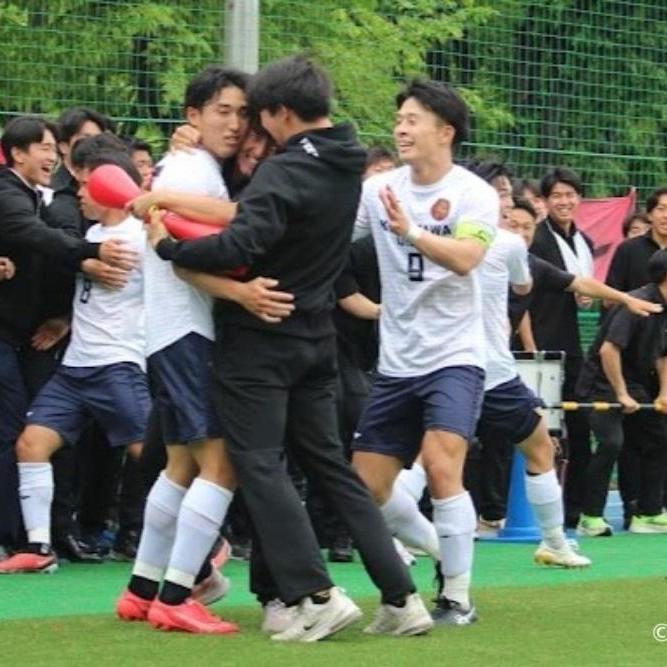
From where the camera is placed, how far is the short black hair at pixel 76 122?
426 inches

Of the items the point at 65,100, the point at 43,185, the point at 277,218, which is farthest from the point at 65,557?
the point at 277,218

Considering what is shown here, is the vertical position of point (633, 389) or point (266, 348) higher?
point (266, 348)

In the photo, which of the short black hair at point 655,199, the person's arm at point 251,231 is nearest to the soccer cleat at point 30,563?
the person's arm at point 251,231

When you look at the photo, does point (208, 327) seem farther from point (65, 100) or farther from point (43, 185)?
point (65, 100)

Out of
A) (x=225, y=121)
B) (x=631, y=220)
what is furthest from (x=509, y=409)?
(x=631, y=220)

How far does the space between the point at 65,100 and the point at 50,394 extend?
253 centimetres

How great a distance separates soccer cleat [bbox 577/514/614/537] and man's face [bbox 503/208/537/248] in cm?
174

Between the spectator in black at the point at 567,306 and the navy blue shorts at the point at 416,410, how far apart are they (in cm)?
476

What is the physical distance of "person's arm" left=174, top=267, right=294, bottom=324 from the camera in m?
7.41

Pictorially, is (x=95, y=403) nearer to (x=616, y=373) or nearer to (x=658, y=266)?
(x=616, y=373)

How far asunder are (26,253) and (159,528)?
8.68ft

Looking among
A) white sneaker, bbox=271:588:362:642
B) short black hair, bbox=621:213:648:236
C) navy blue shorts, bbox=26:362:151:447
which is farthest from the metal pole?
white sneaker, bbox=271:588:362:642

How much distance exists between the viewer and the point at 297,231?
7500 mm

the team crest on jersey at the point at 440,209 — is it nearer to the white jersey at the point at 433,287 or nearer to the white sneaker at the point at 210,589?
the white jersey at the point at 433,287
